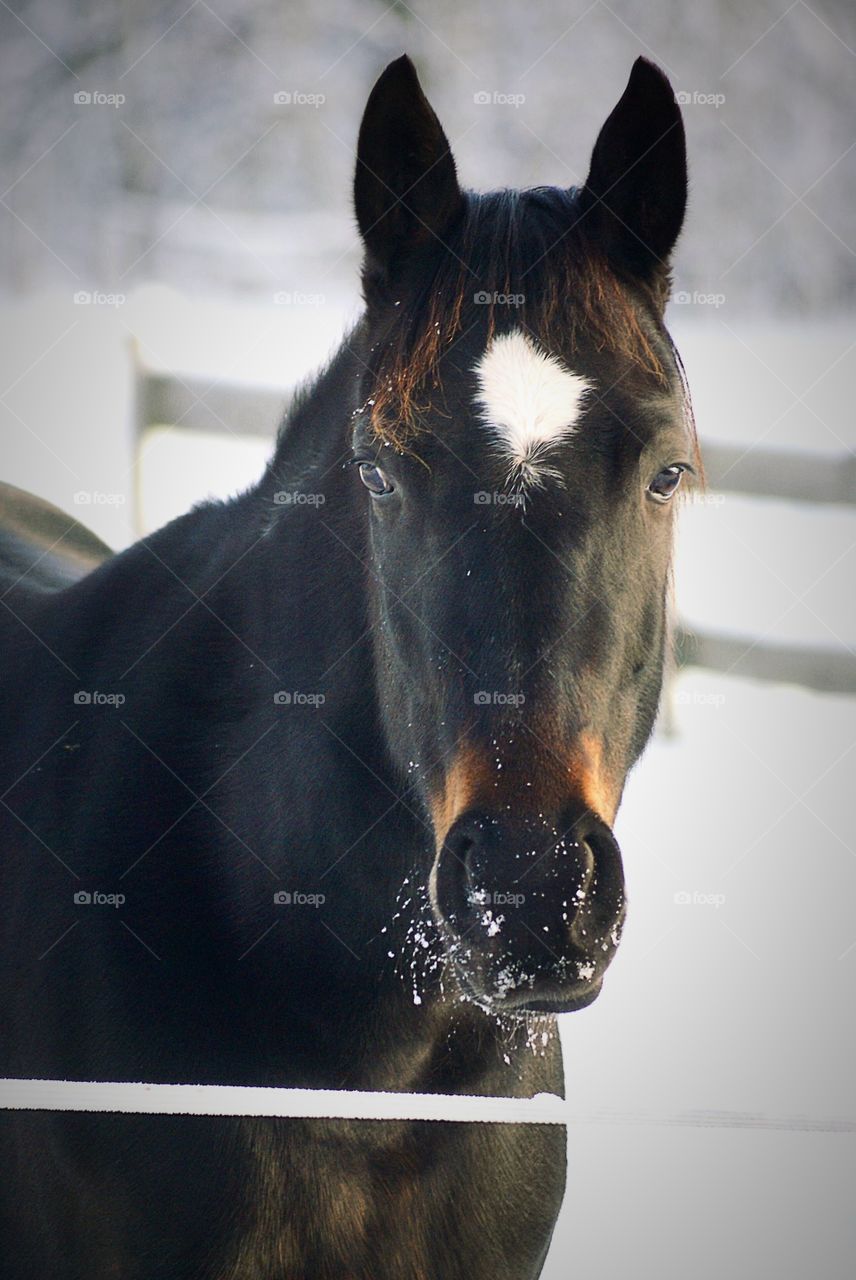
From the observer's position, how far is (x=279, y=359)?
12.5 feet

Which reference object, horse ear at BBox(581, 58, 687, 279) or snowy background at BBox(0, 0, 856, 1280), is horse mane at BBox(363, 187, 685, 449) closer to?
horse ear at BBox(581, 58, 687, 279)

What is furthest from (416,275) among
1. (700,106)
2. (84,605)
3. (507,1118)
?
(700,106)

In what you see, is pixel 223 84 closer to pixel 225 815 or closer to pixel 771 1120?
pixel 225 815

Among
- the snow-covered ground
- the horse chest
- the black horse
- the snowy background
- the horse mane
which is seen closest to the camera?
the black horse

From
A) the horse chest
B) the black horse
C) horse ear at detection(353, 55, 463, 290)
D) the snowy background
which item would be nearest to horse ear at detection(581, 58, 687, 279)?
the black horse

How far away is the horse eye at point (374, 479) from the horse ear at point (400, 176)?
0.32 metres

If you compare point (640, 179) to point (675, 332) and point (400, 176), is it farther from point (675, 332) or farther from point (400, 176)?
point (675, 332)

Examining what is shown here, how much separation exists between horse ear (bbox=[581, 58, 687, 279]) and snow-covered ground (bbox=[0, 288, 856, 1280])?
1.14 meters

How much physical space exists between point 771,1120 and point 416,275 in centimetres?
128

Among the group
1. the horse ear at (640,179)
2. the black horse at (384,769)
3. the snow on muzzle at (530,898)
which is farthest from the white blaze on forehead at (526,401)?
the snow on muzzle at (530,898)

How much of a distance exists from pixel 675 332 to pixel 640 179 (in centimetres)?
251

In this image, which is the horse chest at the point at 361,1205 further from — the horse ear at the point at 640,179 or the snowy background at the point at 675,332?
the horse ear at the point at 640,179

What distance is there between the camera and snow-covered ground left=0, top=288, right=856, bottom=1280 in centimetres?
236

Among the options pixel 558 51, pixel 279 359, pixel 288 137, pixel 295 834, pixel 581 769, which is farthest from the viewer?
pixel 279 359
